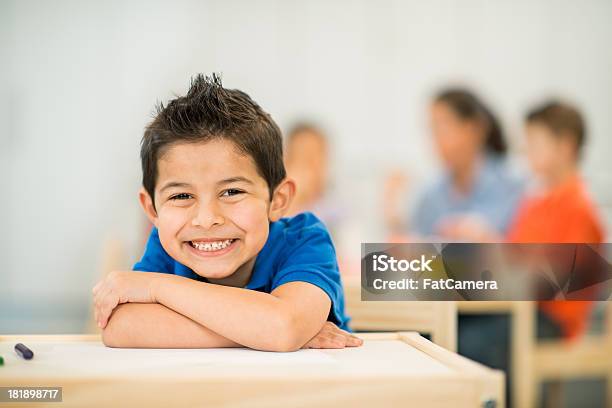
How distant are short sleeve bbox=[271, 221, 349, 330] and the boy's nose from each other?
3.4 inches

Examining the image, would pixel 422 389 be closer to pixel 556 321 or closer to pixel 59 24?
pixel 556 321

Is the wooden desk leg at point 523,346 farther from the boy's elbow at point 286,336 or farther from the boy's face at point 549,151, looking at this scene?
the boy's elbow at point 286,336

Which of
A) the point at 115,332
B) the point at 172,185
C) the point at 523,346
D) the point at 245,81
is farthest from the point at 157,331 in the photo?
the point at 245,81

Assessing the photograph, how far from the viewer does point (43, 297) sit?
339 cm

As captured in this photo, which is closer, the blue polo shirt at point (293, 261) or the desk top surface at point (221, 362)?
the desk top surface at point (221, 362)

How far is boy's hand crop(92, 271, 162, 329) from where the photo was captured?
0.66m

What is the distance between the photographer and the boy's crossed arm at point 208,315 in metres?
0.61

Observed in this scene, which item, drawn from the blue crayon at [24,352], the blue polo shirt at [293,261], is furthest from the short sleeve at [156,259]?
the blue crayon at [24,352]

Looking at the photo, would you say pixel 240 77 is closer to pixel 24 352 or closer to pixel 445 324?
pixel 445 324

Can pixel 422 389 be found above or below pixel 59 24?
below

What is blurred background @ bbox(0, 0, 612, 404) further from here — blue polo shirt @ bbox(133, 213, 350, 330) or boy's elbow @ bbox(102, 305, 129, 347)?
boy's elbow @ bbox(102, 305, 129, 347)

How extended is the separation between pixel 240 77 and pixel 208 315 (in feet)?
9.88

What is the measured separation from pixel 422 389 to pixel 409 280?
0.34m

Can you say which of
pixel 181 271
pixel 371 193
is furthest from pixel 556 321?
pixel 371 193
